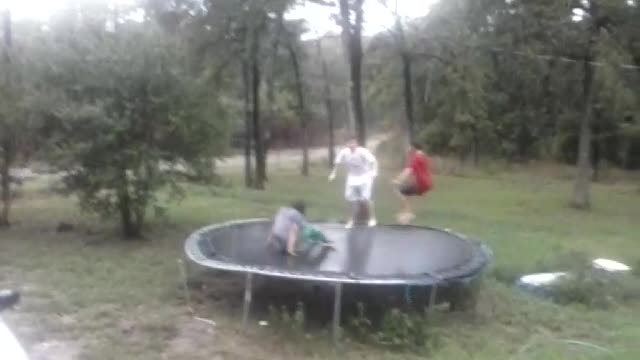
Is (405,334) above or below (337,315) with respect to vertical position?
below

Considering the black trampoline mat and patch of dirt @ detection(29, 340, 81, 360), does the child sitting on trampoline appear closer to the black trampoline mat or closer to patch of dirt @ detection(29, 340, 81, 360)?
the black trampoline mat

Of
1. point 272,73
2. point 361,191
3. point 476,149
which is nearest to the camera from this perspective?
point 361,191

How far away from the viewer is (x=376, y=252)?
13242 mm

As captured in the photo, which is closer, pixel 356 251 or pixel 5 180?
pixel 356 251

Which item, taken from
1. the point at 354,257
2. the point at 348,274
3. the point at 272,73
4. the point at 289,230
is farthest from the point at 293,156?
the point at 348,274

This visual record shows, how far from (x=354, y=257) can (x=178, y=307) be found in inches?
105

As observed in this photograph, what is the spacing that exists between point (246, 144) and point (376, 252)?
68.8 ft

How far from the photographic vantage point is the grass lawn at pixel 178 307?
9648mm

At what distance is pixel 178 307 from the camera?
36.5 feet

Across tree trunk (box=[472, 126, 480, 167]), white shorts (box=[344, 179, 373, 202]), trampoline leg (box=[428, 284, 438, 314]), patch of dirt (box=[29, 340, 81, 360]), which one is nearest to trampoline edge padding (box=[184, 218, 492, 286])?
trampoline leg (box=[428, 284, 438, 314])

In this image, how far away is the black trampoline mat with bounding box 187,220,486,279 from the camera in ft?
38.4

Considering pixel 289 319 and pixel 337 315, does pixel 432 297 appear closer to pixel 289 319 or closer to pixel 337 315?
pixel 337 315

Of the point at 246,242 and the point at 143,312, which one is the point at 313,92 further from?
the point at 143,312

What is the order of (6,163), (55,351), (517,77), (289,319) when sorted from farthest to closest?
(517,77)
(6,163)
(289,319)
(55,351)
